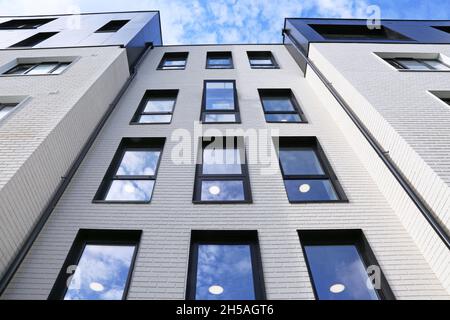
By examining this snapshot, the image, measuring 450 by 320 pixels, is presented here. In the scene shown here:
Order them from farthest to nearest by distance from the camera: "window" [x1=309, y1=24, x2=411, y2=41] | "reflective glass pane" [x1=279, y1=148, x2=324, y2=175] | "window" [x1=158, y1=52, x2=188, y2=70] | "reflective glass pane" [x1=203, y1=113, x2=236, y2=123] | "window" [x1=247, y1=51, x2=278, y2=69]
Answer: "window" [x1=309, y1=24, x2=411, y2=41]
"window" [x1=158, y1=52, x2=188, y2=70]
"window" [x1=247, y1=51, x2=278, y2=69]
"reflective glass pane" [x1=203, y1=113, x2=236, y2=123]
"reflective glass pane" [x1=279, y1=148, x2=324, y2=175]

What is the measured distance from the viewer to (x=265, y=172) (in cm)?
627

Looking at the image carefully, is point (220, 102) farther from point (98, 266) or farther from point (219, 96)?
point (98, 266)

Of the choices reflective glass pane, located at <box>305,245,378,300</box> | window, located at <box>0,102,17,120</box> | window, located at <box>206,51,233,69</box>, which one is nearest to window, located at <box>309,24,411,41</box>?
window, located at <box>206,51,233,69</box>

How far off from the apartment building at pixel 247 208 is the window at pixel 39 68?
2160mm

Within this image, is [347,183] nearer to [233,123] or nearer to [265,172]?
[265,172]

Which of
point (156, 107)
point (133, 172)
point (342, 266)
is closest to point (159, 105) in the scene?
point (156, 107)

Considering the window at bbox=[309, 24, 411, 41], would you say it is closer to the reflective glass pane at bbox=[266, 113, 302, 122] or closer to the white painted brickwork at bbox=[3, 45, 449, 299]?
the reflective glass pane at bbox=[266, 113, 302, 122]

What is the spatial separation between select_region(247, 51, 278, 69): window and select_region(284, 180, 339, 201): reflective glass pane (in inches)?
256

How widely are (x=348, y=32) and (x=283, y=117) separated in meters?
8.13

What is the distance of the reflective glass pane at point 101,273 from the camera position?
4.36 m

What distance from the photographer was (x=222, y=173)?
6.54m

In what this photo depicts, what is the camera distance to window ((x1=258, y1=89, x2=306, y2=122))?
8328mm

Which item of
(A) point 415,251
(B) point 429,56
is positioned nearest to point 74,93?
(A) point 415,251

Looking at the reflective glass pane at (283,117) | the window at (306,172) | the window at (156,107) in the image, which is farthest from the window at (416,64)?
the window at (156,107)
